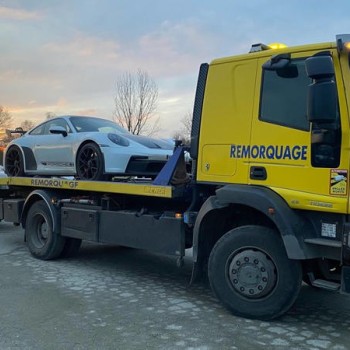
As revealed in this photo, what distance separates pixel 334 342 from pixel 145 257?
14.0ft

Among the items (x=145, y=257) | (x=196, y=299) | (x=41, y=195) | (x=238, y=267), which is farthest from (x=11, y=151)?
(x=238, y=267)

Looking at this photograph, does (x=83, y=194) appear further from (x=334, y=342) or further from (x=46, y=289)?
(x=334, y=342)

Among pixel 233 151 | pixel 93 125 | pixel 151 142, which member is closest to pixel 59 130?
pixel 93 125

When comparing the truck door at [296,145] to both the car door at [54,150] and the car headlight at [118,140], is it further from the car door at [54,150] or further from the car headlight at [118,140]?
the car door at [54,150]

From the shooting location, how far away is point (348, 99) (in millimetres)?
→ 4160

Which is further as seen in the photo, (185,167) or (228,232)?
(185,167)

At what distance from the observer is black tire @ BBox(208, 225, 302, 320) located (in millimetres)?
4484

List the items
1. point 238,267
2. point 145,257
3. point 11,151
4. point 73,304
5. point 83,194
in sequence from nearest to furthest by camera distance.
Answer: point 238,267, point 73,304, point 83,194, point 145,257, point 11,151

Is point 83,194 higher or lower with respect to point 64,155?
lower

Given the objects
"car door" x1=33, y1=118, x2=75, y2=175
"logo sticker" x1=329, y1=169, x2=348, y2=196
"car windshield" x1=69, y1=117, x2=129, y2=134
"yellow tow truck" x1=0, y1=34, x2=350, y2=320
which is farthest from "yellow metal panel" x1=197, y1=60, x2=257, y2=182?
"car door" x1=33, y1=118, x2=75, y2=175

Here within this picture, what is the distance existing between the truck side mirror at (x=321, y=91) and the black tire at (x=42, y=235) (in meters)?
4.85

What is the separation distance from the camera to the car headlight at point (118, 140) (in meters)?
7.02

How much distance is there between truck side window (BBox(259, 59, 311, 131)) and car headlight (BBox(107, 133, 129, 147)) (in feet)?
9.45

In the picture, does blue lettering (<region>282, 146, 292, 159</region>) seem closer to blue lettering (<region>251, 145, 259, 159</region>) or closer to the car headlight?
blue lettering (<region>251, 145, 259, 159</region>)
